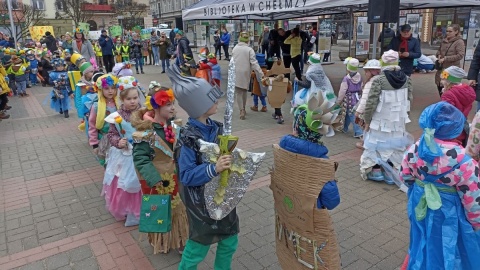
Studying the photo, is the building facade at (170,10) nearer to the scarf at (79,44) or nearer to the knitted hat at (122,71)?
the scarf at (79,44)

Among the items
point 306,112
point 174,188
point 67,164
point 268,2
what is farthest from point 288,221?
point 268,2

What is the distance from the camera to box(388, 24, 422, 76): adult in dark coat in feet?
26.4

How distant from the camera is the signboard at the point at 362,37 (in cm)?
1559

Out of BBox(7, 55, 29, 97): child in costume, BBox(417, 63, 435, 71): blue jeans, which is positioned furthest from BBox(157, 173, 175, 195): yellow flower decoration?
BBox(417, 63, 435, 71): blue jeans

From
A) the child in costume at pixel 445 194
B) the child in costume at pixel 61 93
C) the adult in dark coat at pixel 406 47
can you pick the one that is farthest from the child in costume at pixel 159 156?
the child in costume at pixel 61 93

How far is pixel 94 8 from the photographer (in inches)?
2232

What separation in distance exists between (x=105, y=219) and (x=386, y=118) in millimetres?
3539

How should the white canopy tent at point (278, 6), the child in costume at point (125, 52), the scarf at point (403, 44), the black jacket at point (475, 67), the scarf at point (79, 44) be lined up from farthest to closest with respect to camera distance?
the child in costume at point (125, 52)
the scarf at point (79, 44)
the scarf at point (403, 44)
the white canopy tent at point (278, 6)
the black jacket at point (475, 67)

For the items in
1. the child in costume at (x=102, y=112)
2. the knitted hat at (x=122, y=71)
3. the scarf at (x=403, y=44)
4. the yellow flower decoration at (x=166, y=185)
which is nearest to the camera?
the yellow flower decoration at (x=166, y=185)

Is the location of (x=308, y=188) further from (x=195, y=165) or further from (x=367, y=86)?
(x=367, y=86)

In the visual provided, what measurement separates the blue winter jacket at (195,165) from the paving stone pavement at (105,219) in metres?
1.33

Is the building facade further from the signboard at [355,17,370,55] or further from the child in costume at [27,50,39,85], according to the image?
the signboard at [355,17,370,55]

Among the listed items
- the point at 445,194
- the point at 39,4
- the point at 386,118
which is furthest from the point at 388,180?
the point at 39,4

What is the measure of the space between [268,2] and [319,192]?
7.48 meters
